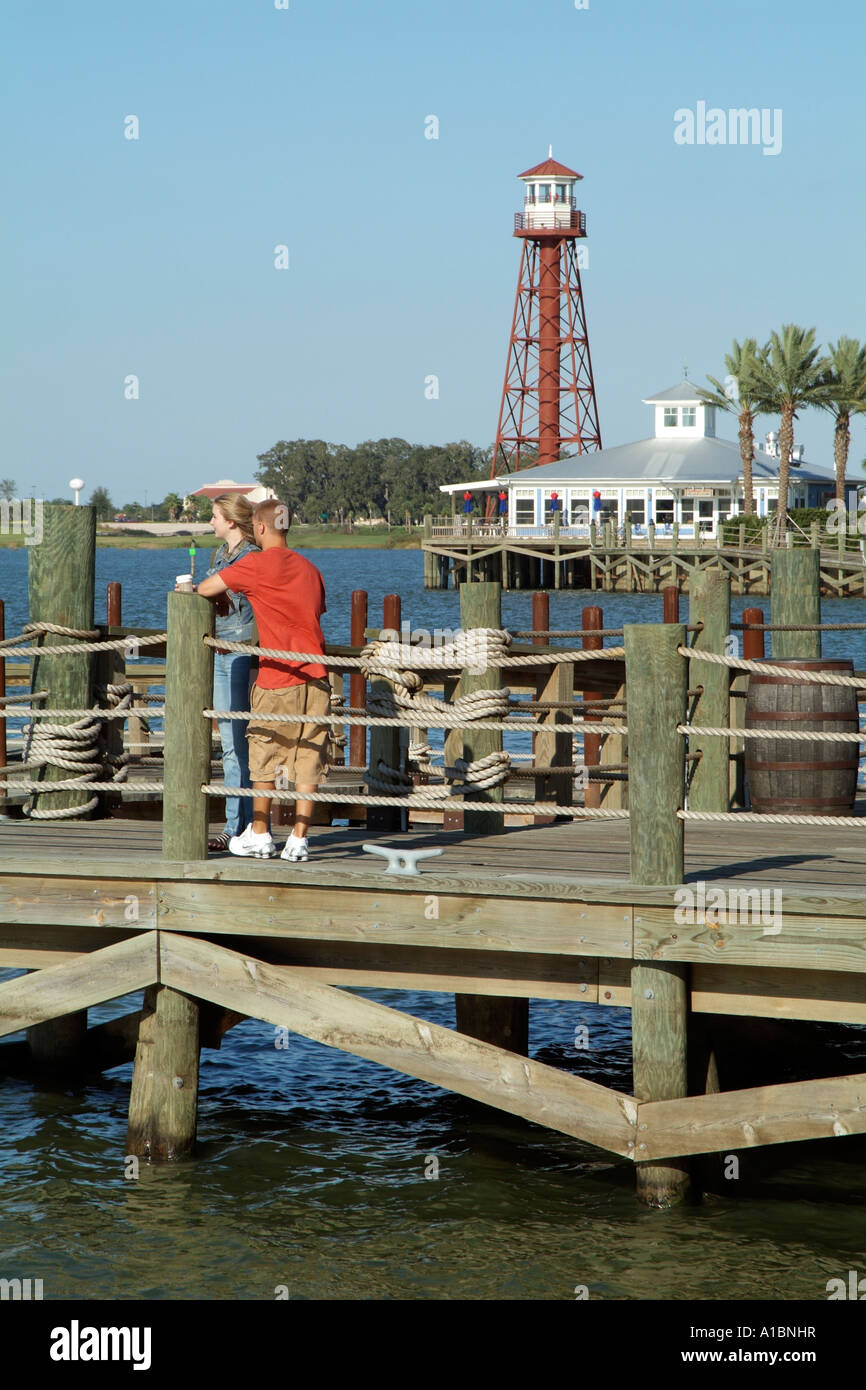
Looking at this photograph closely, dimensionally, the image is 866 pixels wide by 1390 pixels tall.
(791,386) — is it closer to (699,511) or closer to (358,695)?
(699,511)

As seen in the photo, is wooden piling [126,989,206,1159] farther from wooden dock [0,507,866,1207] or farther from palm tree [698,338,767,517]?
palm tree [698,338,767,517]

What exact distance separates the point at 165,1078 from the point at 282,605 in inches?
85.6

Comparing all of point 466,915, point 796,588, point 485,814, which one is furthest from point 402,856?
point 796,588

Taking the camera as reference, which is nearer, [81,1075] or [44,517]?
[44,517]

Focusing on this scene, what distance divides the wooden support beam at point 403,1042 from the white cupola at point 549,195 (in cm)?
9249

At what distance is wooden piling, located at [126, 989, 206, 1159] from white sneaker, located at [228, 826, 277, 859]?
69cm

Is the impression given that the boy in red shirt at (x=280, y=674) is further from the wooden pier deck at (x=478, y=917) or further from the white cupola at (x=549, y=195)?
the white cupola at (x=549, y=195)

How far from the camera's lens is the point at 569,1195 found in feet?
24.3

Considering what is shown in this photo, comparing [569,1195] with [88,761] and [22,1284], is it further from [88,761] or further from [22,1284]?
[88,761]

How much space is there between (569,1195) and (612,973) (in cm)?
138

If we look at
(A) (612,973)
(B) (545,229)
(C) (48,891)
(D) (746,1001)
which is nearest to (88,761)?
(C) (48,891)
